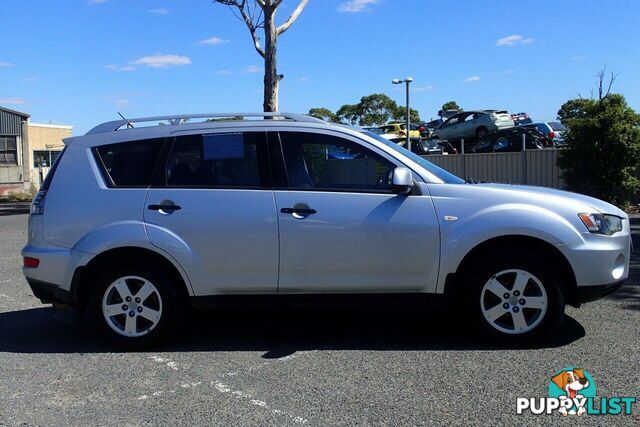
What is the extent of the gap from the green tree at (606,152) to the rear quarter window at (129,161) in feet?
Answer: 41.8

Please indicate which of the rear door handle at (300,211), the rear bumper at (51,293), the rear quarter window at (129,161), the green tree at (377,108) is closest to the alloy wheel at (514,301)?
the rear door handle at (300,211)

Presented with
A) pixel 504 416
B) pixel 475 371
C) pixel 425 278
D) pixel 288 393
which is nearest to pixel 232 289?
pixel 288 393

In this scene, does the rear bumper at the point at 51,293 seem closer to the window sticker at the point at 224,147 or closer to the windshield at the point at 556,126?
the window sticker at the point at 224,147

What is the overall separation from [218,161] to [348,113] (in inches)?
2741

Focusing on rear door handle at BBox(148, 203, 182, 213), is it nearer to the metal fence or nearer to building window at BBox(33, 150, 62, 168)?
the metal fence

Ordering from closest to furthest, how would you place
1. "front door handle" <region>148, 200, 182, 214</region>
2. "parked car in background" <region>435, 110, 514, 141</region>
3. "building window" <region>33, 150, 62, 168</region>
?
"front door handle" <region>148, 200, 182, 214</region>, "parked car in background" <region>435, 110, 514, 141</region>, "building window" <region>33, 150, 62, 168</region>

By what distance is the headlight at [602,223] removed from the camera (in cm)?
480

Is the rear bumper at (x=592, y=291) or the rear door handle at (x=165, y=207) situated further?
the rear door handle at (x=165, y=207)

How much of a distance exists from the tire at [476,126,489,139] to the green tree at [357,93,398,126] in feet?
143

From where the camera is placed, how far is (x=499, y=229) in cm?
475

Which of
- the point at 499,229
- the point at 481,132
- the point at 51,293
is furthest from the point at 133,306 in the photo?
the point at 481,132

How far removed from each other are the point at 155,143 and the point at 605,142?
12810 millimetres

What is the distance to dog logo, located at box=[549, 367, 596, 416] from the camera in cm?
380

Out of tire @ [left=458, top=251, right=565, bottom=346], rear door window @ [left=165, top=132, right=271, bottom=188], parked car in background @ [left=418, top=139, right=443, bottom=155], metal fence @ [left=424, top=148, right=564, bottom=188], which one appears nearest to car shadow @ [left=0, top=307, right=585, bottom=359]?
tire @ [left=458, top=251, right=565, bottom=346]
